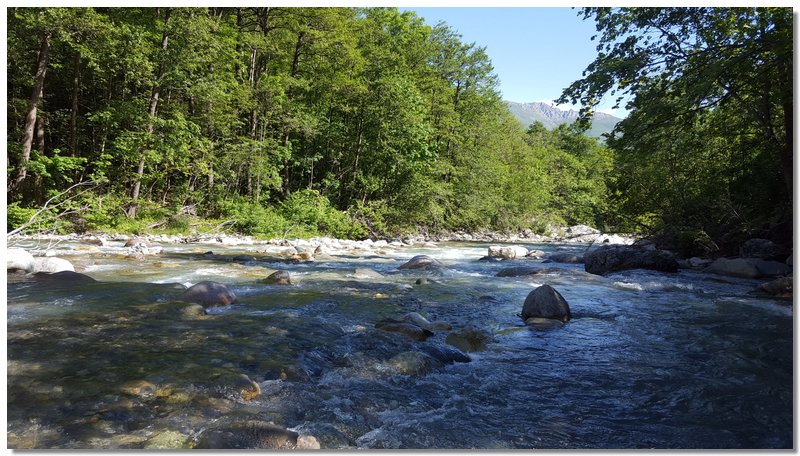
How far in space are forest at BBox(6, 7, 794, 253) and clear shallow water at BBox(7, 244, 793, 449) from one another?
2878mm

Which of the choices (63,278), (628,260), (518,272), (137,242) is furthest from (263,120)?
(628,260)

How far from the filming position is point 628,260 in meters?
11.2

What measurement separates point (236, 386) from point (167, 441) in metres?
0.71

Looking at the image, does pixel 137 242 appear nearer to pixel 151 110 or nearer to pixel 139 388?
pixel 151 110

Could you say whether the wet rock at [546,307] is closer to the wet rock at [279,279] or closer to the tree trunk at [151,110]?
the wet rock at [279,279]

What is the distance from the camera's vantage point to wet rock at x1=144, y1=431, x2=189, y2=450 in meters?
2.27

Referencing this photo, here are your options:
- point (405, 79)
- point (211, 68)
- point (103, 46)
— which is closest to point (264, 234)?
point (211, 68)

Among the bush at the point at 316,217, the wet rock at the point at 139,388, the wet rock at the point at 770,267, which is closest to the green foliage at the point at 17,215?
the bush at the point at 316,217

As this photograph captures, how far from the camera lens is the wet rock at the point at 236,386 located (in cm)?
292

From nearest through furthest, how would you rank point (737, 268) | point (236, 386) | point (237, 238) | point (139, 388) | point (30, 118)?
point (139, 388) < point (236, 386) < point (737, 268) < point (30, 118) < point (237, 238)

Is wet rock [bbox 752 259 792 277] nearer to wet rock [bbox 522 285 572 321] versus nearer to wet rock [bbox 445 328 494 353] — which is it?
wet rock [bbox 522 285 572 321]

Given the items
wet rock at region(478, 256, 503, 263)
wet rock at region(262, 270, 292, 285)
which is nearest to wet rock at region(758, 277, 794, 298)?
wet rock at region(478, 256, 503, 263)

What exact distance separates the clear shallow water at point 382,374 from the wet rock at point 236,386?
21 millimetres

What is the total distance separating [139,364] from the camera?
331cm
